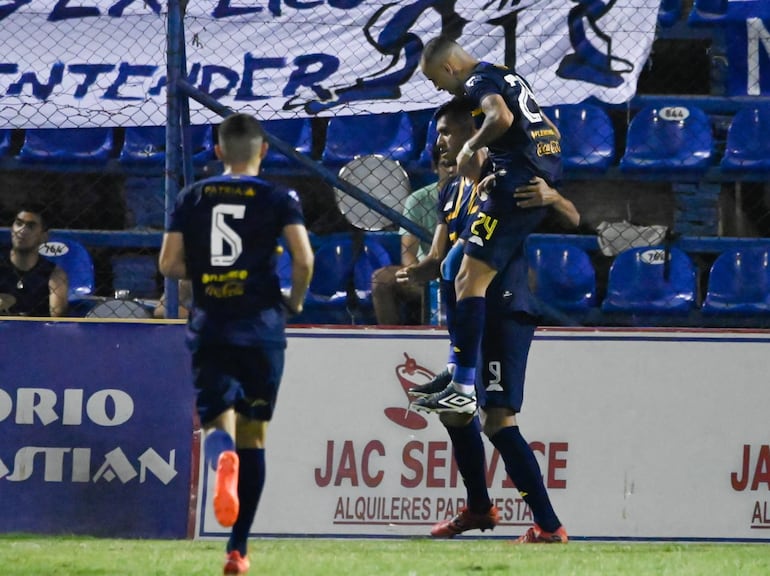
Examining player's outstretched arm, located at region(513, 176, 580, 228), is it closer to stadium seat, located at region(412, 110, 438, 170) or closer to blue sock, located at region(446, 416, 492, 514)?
blue sock, located at region(446, 416, 492, 514)

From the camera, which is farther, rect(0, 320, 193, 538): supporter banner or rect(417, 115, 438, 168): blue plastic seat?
rect(417, 115, 438, 168): blue plastic seat

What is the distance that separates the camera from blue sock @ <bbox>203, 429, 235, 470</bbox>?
4910 millimetres

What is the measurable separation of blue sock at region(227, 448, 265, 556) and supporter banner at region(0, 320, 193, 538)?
2.39 m

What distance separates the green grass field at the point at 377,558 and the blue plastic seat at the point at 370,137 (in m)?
3.58

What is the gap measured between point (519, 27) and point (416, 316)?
219cm

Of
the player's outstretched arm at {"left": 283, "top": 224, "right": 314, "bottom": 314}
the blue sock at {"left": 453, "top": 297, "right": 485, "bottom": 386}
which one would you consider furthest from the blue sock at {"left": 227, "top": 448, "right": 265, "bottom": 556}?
the blue sock at {"left": 453, "top": 297, "right": 485, "bottom": 386}

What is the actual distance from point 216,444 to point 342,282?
4.53m

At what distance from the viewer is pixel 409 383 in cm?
761

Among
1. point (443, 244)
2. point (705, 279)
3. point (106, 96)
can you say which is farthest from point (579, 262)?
point (106, 96)

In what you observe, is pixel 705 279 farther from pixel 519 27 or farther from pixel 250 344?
pixel 250 344

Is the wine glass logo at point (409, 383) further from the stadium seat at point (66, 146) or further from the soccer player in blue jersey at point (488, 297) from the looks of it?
the stadium seat at point (66, 146)

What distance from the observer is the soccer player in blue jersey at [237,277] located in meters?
5.09

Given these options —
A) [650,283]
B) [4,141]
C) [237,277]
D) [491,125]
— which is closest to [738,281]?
[650,283]

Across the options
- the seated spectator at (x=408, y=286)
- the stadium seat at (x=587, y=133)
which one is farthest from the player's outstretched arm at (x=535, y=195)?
the stadium seat at (x=587, y=133)
